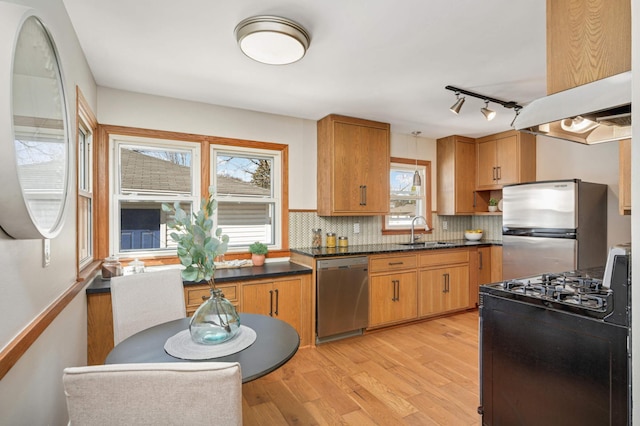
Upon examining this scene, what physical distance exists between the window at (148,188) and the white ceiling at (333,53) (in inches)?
21.5

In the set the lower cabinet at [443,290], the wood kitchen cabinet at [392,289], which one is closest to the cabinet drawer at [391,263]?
the wood kitchen cabinet at [392,289]

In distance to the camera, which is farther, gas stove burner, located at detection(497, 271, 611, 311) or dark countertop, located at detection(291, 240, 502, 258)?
dark countertop, located at detection(291, 240, 502, 258)

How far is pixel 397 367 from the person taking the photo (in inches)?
114

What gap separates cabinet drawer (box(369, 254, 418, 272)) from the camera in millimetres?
3734

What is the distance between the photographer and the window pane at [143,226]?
3.11m

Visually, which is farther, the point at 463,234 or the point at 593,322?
the point at 463,234

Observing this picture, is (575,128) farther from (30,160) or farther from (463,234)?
(463,234)

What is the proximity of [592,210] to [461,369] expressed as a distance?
2.31m

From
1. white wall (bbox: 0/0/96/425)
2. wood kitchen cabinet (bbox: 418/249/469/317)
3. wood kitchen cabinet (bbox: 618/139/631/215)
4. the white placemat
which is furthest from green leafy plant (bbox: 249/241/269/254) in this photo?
wood kitchen cabinet (bbox: 618/139/631/215)

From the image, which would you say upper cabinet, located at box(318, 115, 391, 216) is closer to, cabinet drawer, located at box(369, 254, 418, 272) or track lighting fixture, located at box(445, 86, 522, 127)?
cabinet drawer, located at box(369, 254, 418, 272)

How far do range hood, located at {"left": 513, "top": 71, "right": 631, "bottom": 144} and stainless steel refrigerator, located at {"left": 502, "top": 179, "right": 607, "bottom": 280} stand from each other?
71.3 inches

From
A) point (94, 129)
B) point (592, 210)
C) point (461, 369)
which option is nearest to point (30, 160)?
point (94, 129)

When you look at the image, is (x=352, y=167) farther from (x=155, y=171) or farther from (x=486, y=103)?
(x=155, y=171)

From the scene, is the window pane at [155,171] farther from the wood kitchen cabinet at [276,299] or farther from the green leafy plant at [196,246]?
the green leafy plant at [196,246]
